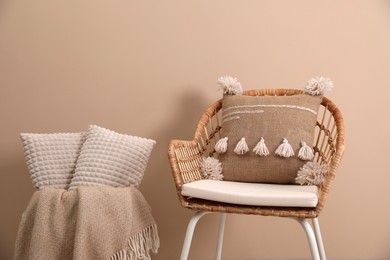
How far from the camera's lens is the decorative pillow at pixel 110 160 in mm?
1436

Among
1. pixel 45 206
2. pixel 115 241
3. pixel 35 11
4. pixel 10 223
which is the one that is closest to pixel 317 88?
pixel 115 241

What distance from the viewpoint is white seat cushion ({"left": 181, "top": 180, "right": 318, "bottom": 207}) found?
111 cm

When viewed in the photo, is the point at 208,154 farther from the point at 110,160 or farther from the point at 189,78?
the point at 110,160

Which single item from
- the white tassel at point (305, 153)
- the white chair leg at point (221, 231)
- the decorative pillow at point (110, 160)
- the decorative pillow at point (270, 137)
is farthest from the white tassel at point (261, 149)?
the decorative pillow at point (110, 160)

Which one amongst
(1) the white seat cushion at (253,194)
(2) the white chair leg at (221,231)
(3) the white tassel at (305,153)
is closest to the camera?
(1) the white seat cushion at (253,194)

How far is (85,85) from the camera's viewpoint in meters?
1.90

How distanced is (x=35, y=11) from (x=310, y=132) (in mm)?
1362

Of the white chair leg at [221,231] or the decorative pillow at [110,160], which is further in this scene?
the white chair leg at [221,231]

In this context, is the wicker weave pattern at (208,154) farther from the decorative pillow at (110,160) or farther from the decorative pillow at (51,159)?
the decorative pillow at (51,159)

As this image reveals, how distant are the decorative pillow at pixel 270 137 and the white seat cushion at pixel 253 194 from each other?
13 centimetres

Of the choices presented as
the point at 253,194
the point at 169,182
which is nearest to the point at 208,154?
the point at 169,182

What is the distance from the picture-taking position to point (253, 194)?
45.4 inches

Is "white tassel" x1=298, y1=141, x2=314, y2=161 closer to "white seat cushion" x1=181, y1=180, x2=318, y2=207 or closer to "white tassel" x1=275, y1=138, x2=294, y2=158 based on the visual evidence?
"white tassel" x1=275, y1=138, x2=294, y2=158

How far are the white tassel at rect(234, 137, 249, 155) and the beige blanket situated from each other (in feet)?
1.31
